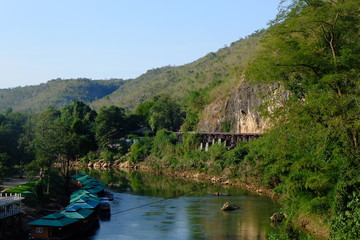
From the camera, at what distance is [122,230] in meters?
32.4

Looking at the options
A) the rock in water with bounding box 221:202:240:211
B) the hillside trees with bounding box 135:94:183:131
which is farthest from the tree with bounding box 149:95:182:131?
the rock in water with bounding box 221:202:240:211

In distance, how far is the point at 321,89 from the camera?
76.1 ft

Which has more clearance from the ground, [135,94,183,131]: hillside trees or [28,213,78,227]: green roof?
[135,94,183,131]: hillside trees

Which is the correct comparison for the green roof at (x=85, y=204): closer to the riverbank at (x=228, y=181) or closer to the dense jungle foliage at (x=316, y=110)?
the dense jungle foliage at (x=316, y=110)

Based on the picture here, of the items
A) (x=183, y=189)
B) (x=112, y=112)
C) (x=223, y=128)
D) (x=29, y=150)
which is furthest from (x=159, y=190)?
(x=112, y=112)

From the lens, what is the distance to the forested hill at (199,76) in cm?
11544

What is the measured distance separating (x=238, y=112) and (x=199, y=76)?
2358 inches

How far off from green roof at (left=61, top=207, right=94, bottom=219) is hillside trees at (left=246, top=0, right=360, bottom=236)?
46.2 ft

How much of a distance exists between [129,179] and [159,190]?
12.0 metres

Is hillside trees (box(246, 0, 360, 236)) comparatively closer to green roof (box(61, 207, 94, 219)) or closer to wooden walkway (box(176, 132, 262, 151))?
green roof (box(61, 207, 94, 219))

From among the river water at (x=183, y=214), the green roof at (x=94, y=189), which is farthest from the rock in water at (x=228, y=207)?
the green roof at (x=94, y=189)

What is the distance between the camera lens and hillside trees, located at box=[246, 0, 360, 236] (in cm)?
2197

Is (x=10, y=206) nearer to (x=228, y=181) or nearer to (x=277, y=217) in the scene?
(x=277, y=217)

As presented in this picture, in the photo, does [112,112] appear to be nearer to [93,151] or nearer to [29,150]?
[93,151]
